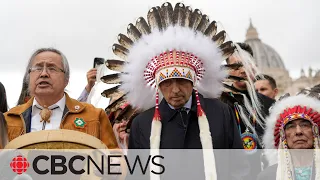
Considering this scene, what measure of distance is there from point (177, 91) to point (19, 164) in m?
1.46

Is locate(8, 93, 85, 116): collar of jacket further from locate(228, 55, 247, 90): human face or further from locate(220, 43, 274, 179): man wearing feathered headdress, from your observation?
locate(228, 55, 247, 90): human face

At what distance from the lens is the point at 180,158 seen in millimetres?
4051

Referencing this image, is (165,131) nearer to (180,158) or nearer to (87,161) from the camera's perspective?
(180,158)

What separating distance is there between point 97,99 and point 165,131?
1.42 meters

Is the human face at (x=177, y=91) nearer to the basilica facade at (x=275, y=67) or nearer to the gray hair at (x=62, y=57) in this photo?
the gray hair at (x=62, y=57)

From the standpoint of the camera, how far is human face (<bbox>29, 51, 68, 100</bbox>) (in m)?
4.14

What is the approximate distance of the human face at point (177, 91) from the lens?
13.4ft

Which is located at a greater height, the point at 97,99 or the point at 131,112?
the point at 97,99

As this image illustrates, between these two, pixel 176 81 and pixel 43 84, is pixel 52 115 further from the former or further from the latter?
pixel 176 81

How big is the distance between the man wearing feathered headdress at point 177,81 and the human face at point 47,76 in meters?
0.61

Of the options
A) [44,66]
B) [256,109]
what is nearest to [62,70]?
[44,66]

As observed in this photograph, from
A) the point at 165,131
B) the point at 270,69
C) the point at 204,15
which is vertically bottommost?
the point at 165,131

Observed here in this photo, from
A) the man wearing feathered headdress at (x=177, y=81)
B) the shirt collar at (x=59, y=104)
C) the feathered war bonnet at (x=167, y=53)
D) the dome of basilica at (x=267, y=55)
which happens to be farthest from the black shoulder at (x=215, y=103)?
the dome of basilica at (x=267, y=55)

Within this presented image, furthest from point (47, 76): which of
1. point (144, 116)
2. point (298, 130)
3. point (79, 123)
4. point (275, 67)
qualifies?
point (275, 67)
